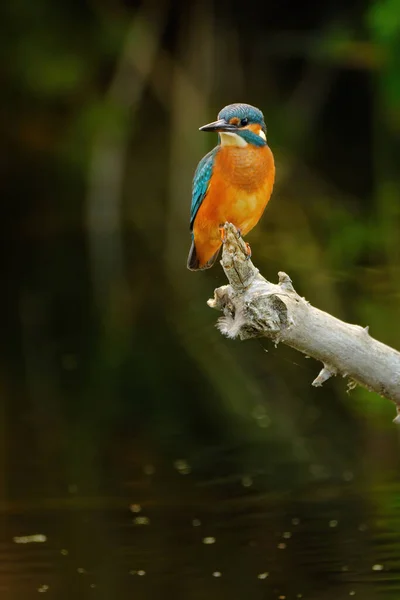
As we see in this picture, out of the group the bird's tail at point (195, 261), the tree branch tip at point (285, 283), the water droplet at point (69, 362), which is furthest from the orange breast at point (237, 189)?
the water droplet at point (69, 362)

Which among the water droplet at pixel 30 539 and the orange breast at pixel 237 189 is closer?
the orange breast at pixel 237 189

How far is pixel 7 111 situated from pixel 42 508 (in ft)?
25.8

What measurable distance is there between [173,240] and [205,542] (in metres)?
6.60

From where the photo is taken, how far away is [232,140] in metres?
3.48

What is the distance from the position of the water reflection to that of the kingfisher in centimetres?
101

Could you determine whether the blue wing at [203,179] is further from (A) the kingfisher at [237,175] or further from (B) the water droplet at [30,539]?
(B) the water droplet at [30,539]

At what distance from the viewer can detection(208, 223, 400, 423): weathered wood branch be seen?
275 centimetres

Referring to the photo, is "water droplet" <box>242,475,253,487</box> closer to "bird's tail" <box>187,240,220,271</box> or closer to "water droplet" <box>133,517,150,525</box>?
"water droplet" <box>133,517,150,525</box>

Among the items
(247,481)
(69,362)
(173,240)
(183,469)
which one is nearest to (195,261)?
(247,481)

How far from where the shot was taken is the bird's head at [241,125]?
135 inches

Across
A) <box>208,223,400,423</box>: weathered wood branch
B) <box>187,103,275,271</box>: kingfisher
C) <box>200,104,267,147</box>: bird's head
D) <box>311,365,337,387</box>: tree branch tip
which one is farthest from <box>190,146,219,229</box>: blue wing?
<box>311,365,337,387</box>: tree branch tip

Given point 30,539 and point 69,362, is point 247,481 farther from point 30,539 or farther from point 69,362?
point 69,362

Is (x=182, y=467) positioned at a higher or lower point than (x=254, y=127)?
lower

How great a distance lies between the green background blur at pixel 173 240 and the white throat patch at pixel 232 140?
A: 130cm
